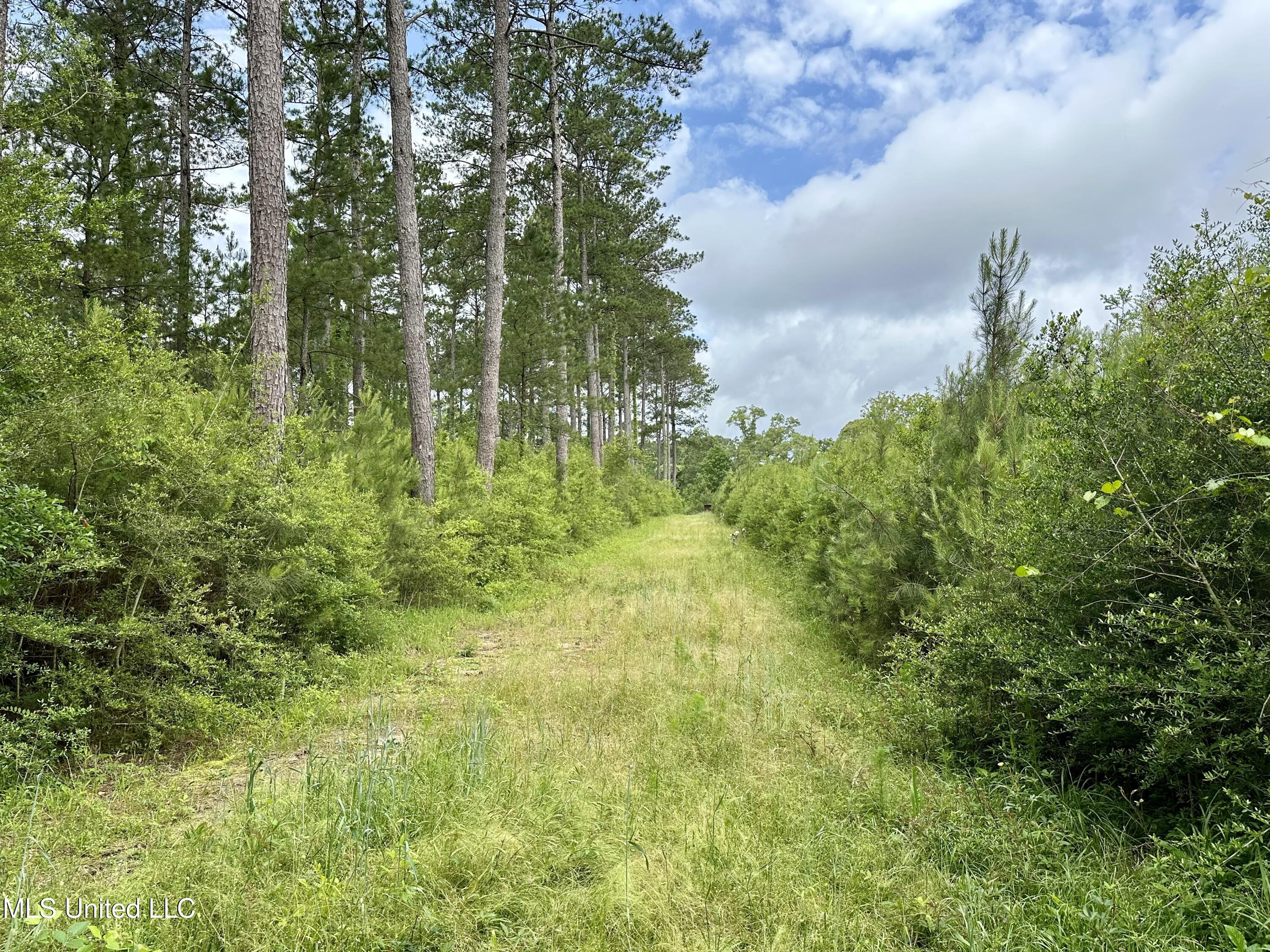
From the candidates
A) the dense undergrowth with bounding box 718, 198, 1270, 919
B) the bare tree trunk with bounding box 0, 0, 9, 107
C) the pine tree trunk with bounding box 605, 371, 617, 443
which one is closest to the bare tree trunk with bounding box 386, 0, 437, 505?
the bare tree trunk with bounding box 0, 0, 9, 107

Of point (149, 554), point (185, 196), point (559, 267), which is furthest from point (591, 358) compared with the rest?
point (149, 554)

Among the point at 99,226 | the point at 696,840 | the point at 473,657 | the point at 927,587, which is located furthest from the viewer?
the point at 473,657

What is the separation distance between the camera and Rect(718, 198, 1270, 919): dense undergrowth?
2.23 m

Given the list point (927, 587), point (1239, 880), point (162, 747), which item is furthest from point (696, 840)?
point (927, 587)

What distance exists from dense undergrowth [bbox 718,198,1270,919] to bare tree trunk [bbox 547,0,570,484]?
35.3 feet

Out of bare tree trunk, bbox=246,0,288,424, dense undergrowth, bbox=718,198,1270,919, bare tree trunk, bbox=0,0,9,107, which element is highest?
bare tree trunk, bbox=0,0,9,107

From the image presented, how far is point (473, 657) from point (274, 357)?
10.3 feet

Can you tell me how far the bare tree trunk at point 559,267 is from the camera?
45.5ft

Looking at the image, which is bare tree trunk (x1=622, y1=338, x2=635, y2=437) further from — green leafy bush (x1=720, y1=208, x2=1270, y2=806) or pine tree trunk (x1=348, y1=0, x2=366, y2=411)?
green leafy bush (x1=720, y1=208, x2=1270, y2=806)

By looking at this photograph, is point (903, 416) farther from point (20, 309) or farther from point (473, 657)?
point (20, 309)

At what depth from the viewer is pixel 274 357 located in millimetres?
Result: 5184

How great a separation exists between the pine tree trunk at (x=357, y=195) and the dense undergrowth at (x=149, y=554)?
19.1 ft

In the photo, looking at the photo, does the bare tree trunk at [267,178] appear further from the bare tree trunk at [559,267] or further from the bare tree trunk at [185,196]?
the bare tree trunk at [559,267]

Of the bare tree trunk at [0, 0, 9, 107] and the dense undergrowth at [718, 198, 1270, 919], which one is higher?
the bare tree trunk at [0, 0, 9, 107]
